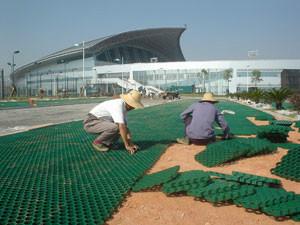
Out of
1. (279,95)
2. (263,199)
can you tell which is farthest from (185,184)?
(279,95)

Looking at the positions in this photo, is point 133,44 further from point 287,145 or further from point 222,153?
point 222,153

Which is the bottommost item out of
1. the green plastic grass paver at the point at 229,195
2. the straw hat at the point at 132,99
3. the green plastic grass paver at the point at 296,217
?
the green plastic grass paver at the point at 296,217

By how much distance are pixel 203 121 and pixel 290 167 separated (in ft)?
5.86

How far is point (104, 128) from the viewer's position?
17.7ft

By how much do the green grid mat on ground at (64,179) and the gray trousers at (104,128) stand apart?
22 cm

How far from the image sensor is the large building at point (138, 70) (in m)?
71.8

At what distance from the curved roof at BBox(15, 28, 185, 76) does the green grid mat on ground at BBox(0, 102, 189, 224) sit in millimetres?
74685

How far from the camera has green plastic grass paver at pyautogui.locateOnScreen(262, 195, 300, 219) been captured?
2.82 m

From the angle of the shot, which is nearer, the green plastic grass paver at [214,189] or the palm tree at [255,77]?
the green plastic grass paver at [214,189]

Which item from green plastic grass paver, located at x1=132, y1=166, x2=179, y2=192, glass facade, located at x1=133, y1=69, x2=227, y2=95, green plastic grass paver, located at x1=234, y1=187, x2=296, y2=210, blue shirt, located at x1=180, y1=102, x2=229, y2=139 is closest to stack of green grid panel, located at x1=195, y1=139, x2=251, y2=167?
blue shirt, located at x1=180, y1=102, x2=229, y2=139

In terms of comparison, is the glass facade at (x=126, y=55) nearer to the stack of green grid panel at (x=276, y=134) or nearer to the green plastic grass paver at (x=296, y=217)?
the stack of green grid panel at (x=276, y=134)

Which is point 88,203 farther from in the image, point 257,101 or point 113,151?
point 257,101

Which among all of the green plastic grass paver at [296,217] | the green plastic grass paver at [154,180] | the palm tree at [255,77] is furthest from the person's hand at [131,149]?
the palm tree at [255,77]

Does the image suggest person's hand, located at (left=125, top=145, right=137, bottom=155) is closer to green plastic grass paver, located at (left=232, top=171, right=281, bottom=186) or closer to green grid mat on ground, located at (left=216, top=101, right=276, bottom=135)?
green plastic grass paver, located at (left=232, top=171, right=281, bottom=186)
